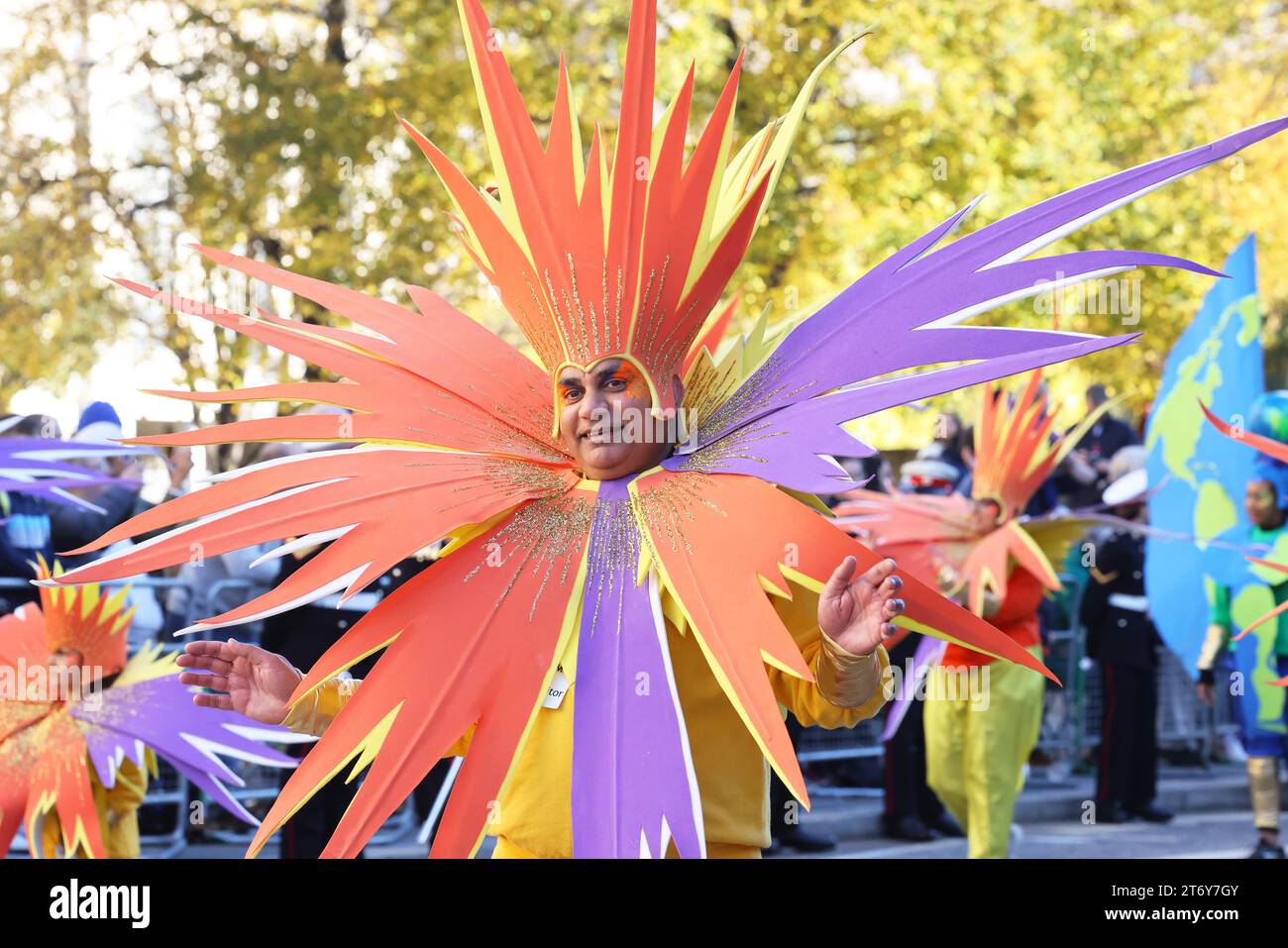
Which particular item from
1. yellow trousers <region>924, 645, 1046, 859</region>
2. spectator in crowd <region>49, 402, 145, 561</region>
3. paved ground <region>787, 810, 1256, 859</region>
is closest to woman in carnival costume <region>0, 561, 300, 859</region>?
spectator in crowd <region>49, 402, 145, 561</region>

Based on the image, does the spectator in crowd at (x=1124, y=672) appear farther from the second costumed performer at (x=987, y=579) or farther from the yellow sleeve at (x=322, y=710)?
the yellow sleeve at (x=322, y=710)

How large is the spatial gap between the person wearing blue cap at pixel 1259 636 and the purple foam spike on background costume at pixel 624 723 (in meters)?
5.54

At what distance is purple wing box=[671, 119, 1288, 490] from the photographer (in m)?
2.77

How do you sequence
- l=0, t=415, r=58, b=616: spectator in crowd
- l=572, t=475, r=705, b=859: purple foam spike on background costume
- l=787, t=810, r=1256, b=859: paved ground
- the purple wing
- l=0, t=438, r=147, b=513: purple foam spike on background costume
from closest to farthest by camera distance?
l=572, t=475, r=705, b=859: purple foam spike on background costume → the purple wing → l=0, t=438, r=147, b=513: purple foam spike on background costume → l=0, t=415, r=58, b=616: spectator in crowd → l=787, t=810, r=1256, b=859: paved ground

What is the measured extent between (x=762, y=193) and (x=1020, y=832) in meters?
6.34

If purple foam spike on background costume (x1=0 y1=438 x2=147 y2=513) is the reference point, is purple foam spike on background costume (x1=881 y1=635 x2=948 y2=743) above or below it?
below

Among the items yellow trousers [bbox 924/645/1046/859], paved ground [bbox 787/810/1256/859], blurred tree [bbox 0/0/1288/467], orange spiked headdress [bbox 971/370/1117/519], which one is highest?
blurred tree [bbox 0/0/1288/467]

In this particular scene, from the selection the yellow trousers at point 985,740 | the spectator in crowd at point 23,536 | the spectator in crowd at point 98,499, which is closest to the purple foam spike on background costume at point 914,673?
the yellow trousers at point 985,740

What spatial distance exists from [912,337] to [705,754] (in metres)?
0.95

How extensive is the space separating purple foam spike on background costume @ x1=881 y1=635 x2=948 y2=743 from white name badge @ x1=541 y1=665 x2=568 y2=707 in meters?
3.38

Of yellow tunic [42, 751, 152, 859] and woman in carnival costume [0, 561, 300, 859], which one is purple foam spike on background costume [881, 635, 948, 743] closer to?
woman in carnival costume [0, 561, 300, 859]

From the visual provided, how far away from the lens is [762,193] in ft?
9.78

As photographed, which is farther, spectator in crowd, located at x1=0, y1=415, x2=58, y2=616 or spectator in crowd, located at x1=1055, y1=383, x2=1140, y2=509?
spectator in crowd, located at x1=1055, y1=383, x2=1140, y2=509

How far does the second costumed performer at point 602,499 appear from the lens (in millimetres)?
2732
